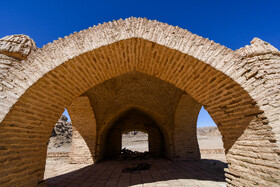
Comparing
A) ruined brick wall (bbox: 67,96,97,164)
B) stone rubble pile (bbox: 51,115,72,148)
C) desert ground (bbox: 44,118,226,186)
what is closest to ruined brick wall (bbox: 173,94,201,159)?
desert ground (bbox: 44,118,226,186)

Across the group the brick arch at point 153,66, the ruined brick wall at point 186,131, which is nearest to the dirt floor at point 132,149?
the ruined brick wall at point 186,131

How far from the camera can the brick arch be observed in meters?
2.37

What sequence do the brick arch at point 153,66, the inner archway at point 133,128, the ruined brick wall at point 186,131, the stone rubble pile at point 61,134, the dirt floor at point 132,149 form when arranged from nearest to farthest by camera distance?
the brick arch at point 153,66, the dirt floor at point 132,149, the ruined brick wall at point 186,131, the inner archway at point 133,128, the stone rubble pile at point 61,134

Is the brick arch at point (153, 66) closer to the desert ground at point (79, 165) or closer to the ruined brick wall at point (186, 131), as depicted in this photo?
the desert ground at point (79, 165)

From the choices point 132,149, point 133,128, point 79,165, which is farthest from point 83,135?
point 132,149

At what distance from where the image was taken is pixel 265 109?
2.25 meters

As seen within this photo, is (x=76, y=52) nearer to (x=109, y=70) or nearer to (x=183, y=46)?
(x=109, y=70)

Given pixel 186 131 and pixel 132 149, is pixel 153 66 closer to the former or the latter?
pixel 186 131

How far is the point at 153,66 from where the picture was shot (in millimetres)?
3346

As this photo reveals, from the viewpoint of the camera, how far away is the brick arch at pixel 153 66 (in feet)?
7.77

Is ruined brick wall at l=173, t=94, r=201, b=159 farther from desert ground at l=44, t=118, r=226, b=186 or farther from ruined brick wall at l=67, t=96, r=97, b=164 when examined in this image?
ruined brick wall at l=67, t=96, r=97, b=164

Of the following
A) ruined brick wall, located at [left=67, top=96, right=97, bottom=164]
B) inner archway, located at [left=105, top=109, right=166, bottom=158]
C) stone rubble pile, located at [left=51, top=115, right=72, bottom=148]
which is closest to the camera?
ruined brick wall, located at [left=67, top=96, right=97, bottom=164]

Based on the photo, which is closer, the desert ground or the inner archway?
the desert ground

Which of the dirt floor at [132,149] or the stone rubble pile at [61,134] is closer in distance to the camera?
the dirt floor at [132,149]
